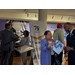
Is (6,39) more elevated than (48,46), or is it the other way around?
(6,39)

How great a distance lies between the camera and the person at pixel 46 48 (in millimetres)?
2572

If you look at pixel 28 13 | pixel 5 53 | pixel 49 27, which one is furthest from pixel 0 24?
pixel 5 53

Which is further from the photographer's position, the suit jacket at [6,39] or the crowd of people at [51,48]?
the suit jacket at [6,39]

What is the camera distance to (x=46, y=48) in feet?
8.38

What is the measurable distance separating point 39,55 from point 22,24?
4923mm

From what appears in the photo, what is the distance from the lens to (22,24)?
7.51 meters

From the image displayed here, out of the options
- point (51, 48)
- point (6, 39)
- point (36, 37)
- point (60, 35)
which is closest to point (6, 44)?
point (6, 39)

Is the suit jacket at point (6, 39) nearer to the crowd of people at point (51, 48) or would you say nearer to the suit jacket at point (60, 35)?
the crowd of people at point (51, 48)

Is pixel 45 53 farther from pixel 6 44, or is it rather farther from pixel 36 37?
pixel 6 44

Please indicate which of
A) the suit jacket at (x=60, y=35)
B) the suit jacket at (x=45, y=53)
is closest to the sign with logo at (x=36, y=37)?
the suit jacket at (x=45, y=53)

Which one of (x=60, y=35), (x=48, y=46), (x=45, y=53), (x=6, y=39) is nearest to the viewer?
(x=48, y=46)

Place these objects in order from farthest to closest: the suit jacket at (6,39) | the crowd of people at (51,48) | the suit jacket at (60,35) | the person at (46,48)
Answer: the suit jacket at (60,35)
the suit jacket at (6,39)
the person at (46,48)
the crowd of people at (51,48)

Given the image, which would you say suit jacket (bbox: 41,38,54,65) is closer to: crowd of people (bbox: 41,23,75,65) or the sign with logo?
crowd of people (bbox: 41,23,75,65)

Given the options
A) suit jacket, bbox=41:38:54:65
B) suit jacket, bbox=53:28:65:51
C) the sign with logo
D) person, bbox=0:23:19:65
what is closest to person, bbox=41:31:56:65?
suit jacket, bbox=41:38:54:65
